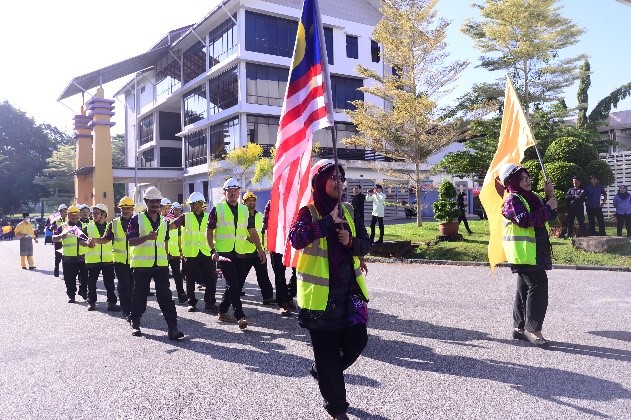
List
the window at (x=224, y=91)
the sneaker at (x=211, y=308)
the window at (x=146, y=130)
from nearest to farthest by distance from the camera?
→ the sneaker at (x=211, y=308)
the window at (x=224, y=91)
the window at (x=146, y=130)

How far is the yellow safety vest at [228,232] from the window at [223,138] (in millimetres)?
26730

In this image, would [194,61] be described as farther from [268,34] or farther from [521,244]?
[521,244]

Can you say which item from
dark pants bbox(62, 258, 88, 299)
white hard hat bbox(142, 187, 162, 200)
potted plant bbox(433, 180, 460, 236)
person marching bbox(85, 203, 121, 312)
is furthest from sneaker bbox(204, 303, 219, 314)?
potted plant bbox(433, 180, 460, 236)

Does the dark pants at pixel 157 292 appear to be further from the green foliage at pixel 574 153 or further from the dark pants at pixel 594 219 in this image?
the green foliage at pixel 574 153

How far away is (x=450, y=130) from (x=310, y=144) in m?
18.6

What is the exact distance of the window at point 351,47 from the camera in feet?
123

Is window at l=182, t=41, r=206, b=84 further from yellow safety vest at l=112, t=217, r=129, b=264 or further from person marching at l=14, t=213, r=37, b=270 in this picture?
yellow safety vest at l=112, t=217, r=129, b=264

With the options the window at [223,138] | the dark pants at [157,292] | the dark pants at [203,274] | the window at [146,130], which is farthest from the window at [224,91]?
the dark pants at [157,292]

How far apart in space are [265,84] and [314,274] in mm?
31143

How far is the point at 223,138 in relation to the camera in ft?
117

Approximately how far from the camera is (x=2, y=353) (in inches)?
239

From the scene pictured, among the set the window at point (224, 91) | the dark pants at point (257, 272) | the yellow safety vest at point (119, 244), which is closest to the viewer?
the dark pants at point (257, 272)

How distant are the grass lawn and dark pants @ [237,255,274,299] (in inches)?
273

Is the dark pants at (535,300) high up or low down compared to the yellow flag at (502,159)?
down
